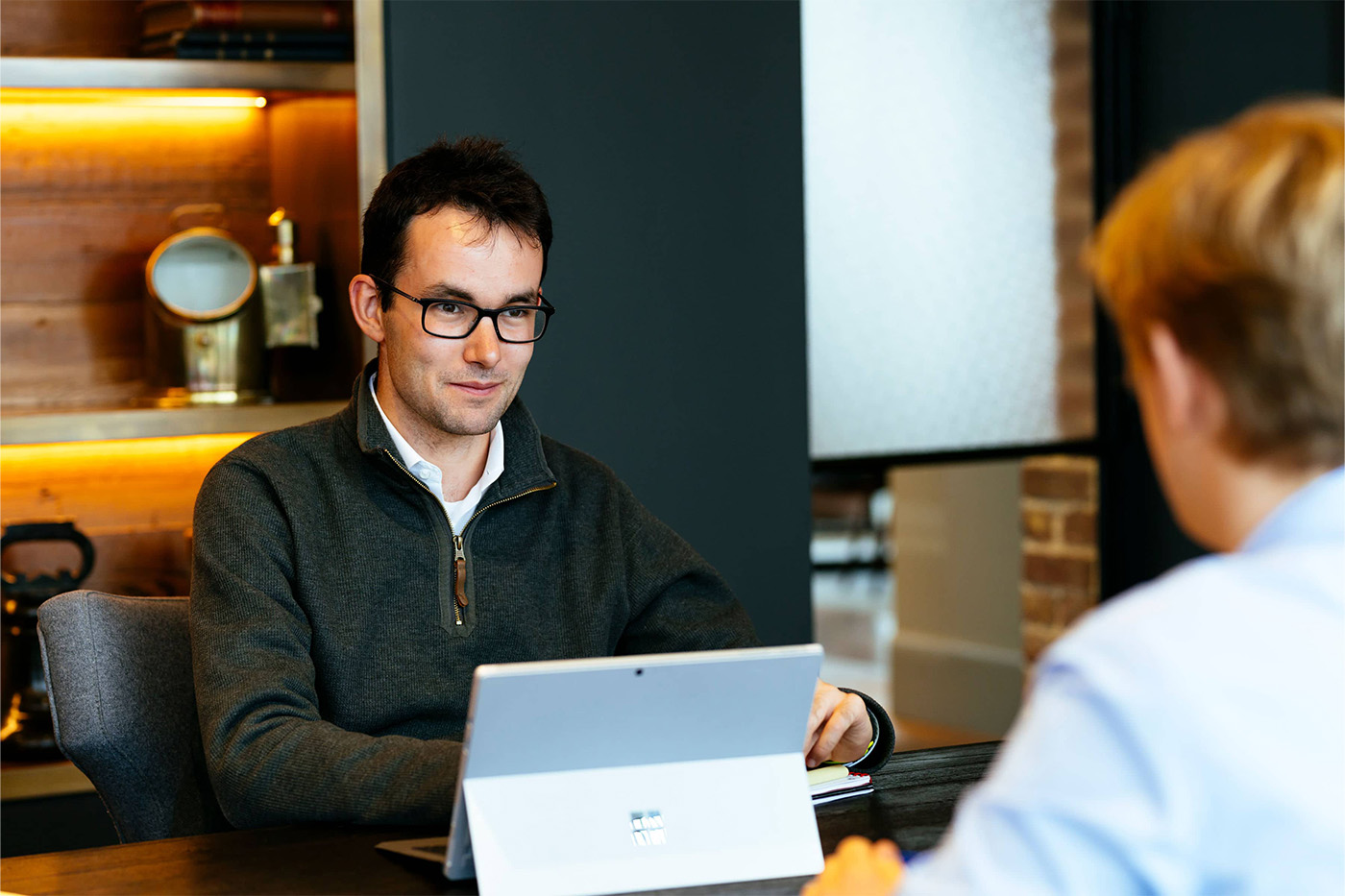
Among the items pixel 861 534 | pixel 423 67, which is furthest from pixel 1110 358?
pixel 861 534

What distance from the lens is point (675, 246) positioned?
8.15 feet

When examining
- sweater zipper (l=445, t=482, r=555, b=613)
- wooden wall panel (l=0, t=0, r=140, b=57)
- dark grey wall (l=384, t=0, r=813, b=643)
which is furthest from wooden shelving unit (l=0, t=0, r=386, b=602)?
sweater zipper (l=445, t=482, r=555, b=613)

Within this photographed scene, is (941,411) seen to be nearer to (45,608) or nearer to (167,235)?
(167,235)

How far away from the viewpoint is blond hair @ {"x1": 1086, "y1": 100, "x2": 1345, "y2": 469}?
0.67 m

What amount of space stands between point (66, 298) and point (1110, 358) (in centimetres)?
211

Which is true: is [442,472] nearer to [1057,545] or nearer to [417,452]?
[417,452]

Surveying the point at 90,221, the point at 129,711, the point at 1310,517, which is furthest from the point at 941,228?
the point at 1310,517

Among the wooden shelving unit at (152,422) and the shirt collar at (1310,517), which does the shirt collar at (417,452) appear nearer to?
the wooden shelving unit at (152,422)

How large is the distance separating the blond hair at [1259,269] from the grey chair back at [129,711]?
3.82ft

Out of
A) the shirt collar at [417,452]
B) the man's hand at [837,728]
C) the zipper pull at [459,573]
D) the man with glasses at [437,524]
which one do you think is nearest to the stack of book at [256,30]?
the man with glasses at [437,524]

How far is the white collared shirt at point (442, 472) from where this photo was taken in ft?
5.31

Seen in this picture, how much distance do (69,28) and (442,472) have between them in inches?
51.8

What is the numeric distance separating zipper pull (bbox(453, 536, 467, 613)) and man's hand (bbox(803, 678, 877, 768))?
1.44ft

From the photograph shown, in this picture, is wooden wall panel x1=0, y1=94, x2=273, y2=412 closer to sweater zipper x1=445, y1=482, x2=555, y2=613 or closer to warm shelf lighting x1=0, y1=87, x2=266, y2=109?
warm shelf lighting x1=0, y1=87, x2=266, y2=109
